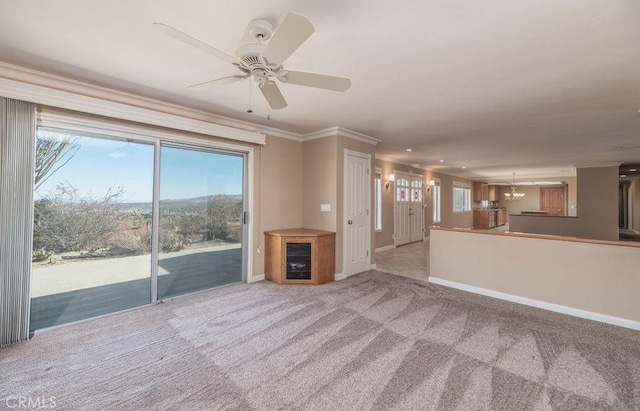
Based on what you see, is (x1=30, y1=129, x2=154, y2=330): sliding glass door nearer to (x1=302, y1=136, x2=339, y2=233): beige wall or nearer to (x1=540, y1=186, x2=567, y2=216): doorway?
(x1=302, y1=136, x2=339, y2=233): beige wall

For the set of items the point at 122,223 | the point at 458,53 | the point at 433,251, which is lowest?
the point at 433,251

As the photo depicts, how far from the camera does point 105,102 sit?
2.91 meters

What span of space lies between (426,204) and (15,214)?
924 cm

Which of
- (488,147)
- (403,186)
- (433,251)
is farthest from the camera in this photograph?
(403,186)

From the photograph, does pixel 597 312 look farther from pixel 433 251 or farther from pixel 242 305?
pixel 242 305

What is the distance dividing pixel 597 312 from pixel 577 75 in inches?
106

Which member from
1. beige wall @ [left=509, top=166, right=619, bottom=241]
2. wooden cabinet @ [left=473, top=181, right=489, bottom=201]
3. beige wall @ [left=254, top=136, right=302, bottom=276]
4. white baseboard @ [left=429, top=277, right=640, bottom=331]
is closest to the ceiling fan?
beige wall @ [left=254, top=136, right=302, bottom=276]

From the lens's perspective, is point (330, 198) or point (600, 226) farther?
point (600, 226)

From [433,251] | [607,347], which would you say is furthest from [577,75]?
[433,251]

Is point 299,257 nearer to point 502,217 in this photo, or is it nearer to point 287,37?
point 287,37

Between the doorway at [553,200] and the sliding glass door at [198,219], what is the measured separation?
559 inches

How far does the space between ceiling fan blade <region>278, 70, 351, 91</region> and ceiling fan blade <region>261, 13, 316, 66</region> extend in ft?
0.66

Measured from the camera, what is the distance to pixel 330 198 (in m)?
4.66

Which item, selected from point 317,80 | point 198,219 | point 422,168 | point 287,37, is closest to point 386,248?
point 422,168
